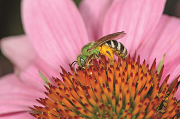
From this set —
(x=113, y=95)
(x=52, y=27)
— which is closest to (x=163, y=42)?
(x=113, y=95)

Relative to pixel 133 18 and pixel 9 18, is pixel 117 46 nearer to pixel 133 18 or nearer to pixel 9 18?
pixel 133 18

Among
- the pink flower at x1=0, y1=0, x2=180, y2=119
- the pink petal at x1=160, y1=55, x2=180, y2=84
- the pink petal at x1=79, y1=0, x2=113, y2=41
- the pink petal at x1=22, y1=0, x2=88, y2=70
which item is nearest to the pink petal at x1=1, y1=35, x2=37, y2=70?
the pink flower at x1=0, y1=0, x2=180, y2=119

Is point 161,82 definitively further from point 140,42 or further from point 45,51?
point 45,51

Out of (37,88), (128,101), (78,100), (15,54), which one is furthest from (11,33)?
(128,101)

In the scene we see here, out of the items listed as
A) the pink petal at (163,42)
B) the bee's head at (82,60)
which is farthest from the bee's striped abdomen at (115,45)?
the pink petal at (163,42)

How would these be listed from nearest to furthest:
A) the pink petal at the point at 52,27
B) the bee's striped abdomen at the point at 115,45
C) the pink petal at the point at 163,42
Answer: the bee's striped abdomen at the point at 115,45 < the pink petal at the point at 163,42 < the pink petal at the point at 52,27

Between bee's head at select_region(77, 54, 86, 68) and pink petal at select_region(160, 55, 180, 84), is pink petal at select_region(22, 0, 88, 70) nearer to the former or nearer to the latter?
bee's head at select_region(77, 54, 86, 68)

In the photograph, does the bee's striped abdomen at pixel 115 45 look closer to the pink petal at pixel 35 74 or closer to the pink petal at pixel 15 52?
the pink petal at pixel 35 74
